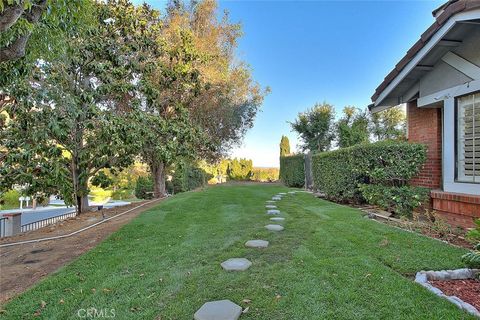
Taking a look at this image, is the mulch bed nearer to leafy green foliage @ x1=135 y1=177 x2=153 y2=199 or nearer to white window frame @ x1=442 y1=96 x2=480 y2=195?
white window frame @ x1=442 y1=96 x2=480 y2=195

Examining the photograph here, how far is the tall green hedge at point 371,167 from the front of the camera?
6.57m

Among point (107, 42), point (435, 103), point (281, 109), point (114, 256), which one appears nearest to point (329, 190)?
point (435, 103)

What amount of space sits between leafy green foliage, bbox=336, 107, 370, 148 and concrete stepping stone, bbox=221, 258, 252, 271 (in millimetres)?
15726

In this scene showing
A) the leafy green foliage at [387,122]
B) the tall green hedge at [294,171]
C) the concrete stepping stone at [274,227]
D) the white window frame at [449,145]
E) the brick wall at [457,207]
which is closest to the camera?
the brick wall at [457,207]

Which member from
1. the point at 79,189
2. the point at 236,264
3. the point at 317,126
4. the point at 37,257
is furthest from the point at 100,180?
the point at 317,126

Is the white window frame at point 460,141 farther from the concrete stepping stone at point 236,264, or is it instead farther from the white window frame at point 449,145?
the concrete stepping stone at point 236,264

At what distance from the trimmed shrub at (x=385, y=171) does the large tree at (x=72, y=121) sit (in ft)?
21.7

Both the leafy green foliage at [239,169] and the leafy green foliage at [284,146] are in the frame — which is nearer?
the leafy green foliage at [284,146]

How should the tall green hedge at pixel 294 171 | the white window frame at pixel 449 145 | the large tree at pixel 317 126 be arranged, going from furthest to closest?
the large tree at pixel 317 126 < the tall green hedge at pixel 294 171 < the white window frame at pixel 449 145

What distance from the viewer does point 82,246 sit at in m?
5.25

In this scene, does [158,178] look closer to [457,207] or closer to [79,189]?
[79,189]

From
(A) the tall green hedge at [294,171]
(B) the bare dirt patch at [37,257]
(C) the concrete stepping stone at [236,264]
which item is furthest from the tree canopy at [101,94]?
(A) the tall green hedge at [294,171]

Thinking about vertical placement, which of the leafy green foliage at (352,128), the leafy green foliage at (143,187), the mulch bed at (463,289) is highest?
the leafy green foliage at (352,128)

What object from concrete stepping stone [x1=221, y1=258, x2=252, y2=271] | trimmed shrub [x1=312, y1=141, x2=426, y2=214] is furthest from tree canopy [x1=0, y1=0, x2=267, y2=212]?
trimmed shrub [x1=312, y1=141, x2=426, y2=214]
